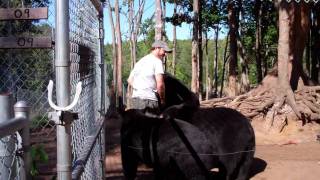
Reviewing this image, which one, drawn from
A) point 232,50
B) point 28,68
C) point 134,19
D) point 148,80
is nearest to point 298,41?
point 148,80

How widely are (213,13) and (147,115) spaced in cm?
2604

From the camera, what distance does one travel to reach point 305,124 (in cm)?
1258

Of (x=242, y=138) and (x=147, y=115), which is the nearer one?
(x=147, y=115)

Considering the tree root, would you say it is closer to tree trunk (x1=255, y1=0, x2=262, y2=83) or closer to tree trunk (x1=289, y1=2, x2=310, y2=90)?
tree trunk (x1=289, y1=2, x2=310, y2=90)

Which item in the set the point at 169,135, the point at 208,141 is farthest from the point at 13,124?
the point at 208,141

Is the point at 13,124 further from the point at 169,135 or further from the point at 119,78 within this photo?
the point at 119,78

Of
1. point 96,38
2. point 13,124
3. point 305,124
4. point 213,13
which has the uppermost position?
point 213,13

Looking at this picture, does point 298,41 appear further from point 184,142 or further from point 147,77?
point 184,142

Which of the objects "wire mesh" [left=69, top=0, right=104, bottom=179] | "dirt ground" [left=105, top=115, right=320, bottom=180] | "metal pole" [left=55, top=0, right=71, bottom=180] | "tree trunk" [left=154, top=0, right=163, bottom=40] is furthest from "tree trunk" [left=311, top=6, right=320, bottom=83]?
"metal pole" [left=55, top=0, right=71, bottom=180]

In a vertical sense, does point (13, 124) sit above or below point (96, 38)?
below

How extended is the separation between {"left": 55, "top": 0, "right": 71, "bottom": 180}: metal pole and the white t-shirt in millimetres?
4625

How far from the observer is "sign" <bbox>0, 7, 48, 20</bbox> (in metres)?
3.30

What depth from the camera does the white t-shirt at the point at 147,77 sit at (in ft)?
23.3

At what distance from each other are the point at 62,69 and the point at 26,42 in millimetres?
Answer: 1122
